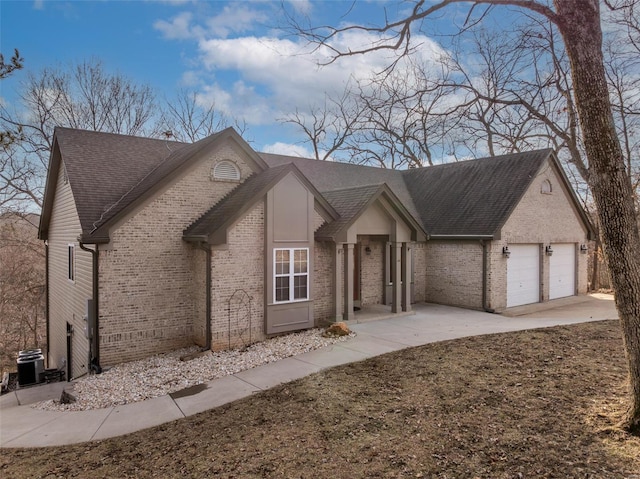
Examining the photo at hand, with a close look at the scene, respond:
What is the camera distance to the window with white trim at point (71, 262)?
40.5 ft

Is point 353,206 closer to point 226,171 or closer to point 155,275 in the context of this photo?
point 226,171

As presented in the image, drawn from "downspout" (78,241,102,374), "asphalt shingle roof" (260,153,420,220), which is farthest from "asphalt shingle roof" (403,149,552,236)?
"downspout" (78,241,102,374)

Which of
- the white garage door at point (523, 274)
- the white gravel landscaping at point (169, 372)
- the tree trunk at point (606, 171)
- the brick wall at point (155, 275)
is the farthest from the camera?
the white garage door at point (523, 274)

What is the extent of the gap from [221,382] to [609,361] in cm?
804

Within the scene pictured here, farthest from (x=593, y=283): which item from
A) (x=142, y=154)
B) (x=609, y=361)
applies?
(x=142, y=154)

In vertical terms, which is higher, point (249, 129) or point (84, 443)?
point (249, 129)

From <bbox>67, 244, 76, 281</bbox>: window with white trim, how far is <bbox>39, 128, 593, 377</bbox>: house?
4 centimetres

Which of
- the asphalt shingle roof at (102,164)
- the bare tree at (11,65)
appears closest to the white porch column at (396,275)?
the asphalt shingle roof at (102,164)

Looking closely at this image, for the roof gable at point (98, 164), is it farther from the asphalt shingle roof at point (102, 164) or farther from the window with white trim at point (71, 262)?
the window with white trim at point (71, 262)

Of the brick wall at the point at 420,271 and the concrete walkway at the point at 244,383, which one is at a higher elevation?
the brick wall at the point at 420,271

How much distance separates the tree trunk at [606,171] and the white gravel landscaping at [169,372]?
6.70 meters

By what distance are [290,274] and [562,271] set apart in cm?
1362

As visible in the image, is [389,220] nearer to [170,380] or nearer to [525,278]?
[525,278]

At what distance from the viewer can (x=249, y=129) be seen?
3080 cm
